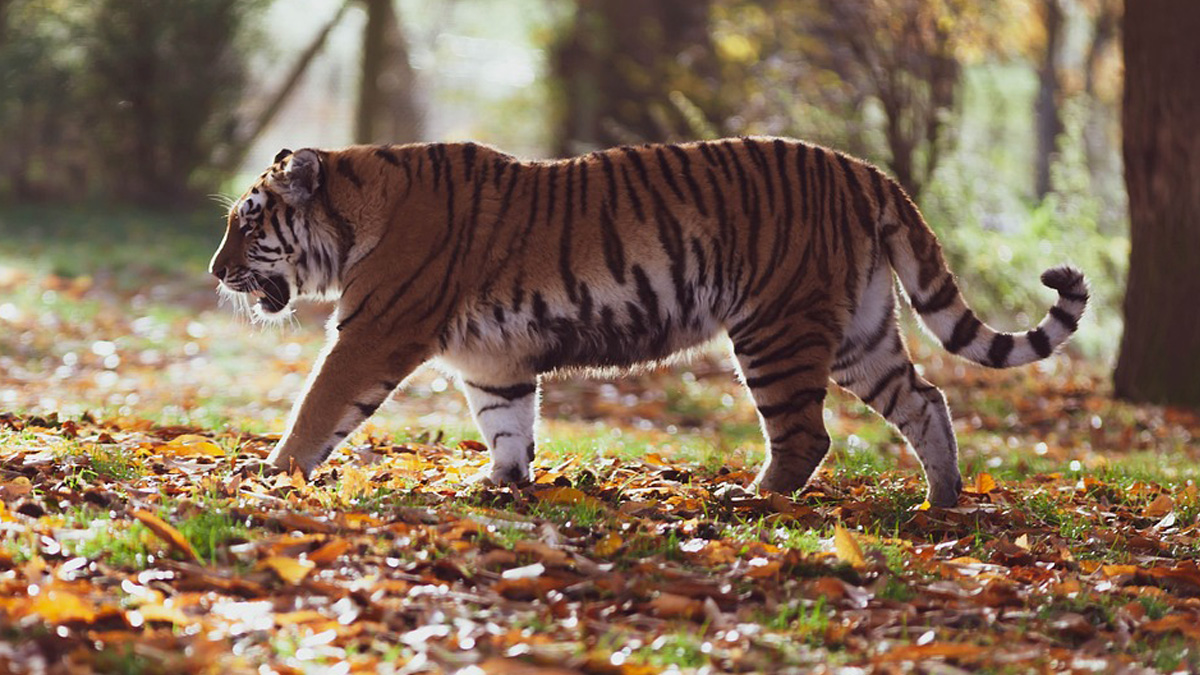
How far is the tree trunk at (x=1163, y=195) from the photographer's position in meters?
9.77

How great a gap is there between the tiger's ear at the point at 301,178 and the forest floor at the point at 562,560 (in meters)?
1.11

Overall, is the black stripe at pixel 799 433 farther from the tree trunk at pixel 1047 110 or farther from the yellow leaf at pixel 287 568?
the tree trunk at pixel 1047 110

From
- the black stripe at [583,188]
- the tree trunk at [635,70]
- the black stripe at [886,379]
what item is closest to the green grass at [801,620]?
the black stripe at [886,379]

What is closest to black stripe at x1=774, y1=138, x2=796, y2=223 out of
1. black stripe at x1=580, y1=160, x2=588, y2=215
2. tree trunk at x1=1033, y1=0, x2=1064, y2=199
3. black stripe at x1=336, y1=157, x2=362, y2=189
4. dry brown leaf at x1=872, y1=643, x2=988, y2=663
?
black stripe at x1=580, y1=160, x2=588, y2=215

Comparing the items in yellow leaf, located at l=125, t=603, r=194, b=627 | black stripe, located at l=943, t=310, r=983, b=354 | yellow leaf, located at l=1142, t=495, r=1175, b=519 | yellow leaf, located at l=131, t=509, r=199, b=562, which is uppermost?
black stripe, located at l=943, t=310, r=983, b=354

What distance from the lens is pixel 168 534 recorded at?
13.4 ft

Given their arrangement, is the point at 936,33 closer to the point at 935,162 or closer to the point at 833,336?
the point at 935,162

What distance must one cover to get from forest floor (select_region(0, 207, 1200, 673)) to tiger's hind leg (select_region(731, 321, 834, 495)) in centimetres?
20

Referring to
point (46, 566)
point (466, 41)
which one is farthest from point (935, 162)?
point (466, 41)

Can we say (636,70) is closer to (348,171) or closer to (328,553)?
(348,171)

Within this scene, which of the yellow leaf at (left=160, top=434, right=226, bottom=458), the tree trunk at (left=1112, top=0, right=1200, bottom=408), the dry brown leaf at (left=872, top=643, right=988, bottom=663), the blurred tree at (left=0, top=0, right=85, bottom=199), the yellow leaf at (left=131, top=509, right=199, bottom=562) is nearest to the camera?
the dry brown leaf at (left=872, top=643, right=988, bottom=663)

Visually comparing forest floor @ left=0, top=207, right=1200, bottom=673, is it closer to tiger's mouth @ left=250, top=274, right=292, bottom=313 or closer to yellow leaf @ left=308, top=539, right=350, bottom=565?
yellow leaf @ left=308, top=539, right=350, bottom=565

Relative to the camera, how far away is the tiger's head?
18.8 ft

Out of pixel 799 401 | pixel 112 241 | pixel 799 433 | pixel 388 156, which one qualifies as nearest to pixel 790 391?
pixel 799 401
